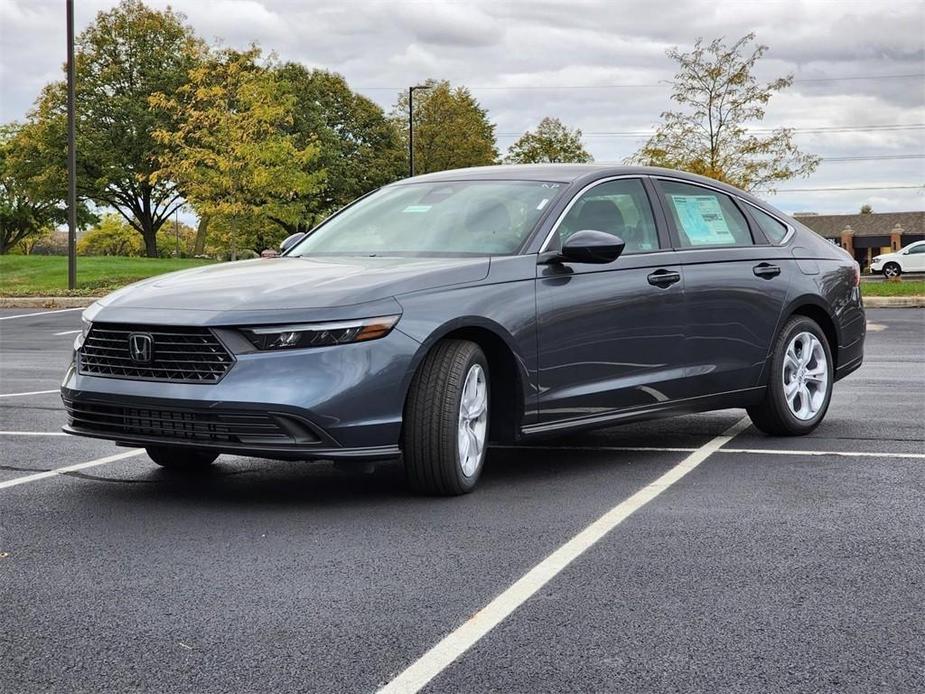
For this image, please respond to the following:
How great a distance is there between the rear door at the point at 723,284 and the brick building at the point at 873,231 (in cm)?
9796

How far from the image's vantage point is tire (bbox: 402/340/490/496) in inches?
229

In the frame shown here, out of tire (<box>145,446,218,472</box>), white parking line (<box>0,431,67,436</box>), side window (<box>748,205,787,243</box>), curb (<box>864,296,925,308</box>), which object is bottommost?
white parking line (<box>0,431,67,436</box>)

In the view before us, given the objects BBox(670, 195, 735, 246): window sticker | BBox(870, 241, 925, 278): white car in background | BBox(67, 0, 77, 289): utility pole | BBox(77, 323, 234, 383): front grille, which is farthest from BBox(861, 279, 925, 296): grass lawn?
BBox(870, 241, 925, 278): white car in background

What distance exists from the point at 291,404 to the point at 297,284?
2.17 ft

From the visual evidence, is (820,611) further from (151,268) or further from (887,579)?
(151,268)

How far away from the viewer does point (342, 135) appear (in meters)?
72.2

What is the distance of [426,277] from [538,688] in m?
2.83

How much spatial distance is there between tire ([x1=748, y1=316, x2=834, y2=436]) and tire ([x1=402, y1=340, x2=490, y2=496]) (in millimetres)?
2604

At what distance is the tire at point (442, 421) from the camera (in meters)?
5.82

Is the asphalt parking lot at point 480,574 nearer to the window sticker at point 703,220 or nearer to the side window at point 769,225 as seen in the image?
the window sticker at point 703,220

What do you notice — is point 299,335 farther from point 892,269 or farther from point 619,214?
point 892,269

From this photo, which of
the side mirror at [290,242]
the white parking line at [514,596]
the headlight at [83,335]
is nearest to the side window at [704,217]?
the white parking line at [514,596]

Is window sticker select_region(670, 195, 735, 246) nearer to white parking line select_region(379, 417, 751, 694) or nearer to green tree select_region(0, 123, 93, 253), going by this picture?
white parking line select_region(379, 417, 751, 694)

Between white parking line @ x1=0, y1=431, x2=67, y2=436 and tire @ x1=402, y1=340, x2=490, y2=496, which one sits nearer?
tire @ x1=402, y1=340, x2=490, y2=496
